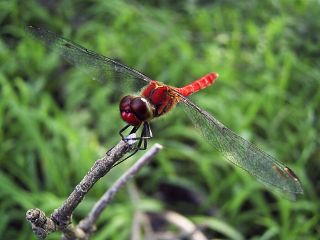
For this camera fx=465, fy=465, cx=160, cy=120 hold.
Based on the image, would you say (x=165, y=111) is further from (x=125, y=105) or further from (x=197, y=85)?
(x=197, y=85)

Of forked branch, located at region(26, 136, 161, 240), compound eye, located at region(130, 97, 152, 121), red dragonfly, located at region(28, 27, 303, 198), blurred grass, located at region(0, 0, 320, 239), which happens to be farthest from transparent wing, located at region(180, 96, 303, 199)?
blurred grass, located at region(0, 0, 320, 239)

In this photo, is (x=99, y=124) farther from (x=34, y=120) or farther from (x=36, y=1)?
(x=36, y=1)

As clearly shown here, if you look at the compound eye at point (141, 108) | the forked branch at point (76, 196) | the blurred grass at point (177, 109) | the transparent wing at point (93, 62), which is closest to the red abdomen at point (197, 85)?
the transparent wing at point (93, 62)

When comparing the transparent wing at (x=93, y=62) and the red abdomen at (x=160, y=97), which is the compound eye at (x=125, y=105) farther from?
the transparent wing at (x=93, y=62)

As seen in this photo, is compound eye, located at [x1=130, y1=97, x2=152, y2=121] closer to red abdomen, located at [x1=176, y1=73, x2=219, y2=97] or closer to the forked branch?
the forked branch

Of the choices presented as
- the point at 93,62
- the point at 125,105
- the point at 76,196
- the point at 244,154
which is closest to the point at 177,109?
the point at 93,62

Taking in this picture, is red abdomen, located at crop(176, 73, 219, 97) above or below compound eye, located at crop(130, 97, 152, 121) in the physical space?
above

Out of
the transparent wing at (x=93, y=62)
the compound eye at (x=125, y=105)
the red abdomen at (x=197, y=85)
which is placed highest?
the transparent wing at (x=93, y=62)
